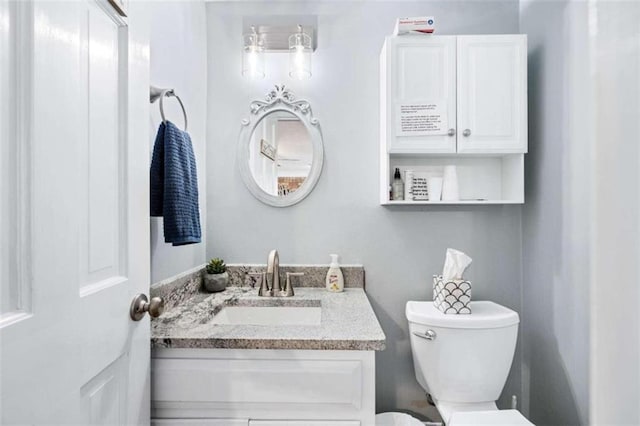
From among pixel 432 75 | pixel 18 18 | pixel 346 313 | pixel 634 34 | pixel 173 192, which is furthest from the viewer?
pixel 432 75

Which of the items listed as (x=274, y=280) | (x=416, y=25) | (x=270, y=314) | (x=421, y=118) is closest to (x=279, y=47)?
(x=416, y=25)

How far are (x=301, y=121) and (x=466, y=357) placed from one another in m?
1.22

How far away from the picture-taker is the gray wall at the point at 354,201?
1.69m

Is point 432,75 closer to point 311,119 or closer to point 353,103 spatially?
point 353,103

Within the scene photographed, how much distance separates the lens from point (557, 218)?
4.59ft

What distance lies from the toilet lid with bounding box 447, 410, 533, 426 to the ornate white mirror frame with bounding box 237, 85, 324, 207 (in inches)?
41.9

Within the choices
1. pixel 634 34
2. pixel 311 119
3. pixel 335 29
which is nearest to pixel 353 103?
pixel 311 119

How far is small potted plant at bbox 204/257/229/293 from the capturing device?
1.57 m

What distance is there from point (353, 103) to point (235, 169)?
0.65 m

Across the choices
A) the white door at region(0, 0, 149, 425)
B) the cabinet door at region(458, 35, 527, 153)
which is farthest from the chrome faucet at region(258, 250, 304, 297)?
the cabinet door at region(458, 35, 527, 153)

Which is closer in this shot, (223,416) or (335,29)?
(223,416)

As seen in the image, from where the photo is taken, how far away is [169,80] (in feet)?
4.33

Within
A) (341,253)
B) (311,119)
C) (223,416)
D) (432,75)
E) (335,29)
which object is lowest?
(223,416)

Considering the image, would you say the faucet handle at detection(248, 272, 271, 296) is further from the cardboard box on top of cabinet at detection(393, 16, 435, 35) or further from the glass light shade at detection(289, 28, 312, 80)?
the cardboard box on top of cabinet at detection(393, 16, 435, 35)
